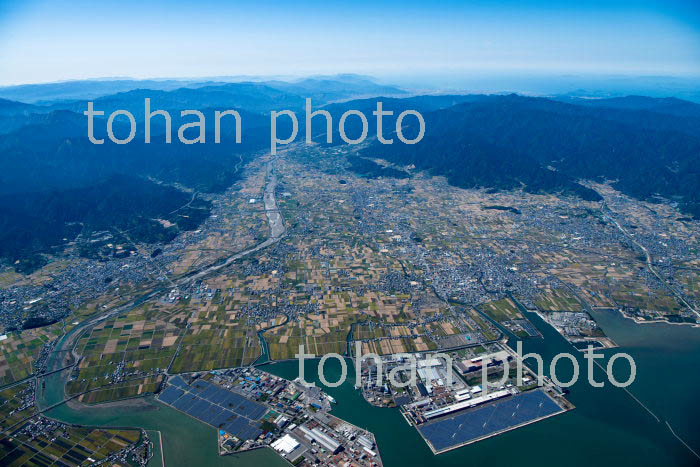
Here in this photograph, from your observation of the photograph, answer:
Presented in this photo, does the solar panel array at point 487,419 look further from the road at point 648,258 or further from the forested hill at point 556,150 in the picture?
the forested hill at point 556,150

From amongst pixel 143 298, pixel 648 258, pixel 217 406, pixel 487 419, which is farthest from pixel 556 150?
pixel 217 406

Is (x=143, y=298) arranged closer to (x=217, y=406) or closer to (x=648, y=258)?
(x=217, y=406)

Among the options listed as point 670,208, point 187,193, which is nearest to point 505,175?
point 670,208

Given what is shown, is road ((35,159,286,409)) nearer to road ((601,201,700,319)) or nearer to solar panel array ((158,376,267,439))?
solar panel array ((158,376,267,439))

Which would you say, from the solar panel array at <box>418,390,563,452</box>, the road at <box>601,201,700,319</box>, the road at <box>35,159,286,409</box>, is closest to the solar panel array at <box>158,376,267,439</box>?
the road at <box>35,159,286,409</box>

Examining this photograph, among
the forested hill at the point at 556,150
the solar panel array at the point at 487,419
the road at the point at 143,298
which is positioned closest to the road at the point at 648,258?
the forested hill at the point at 556,150
